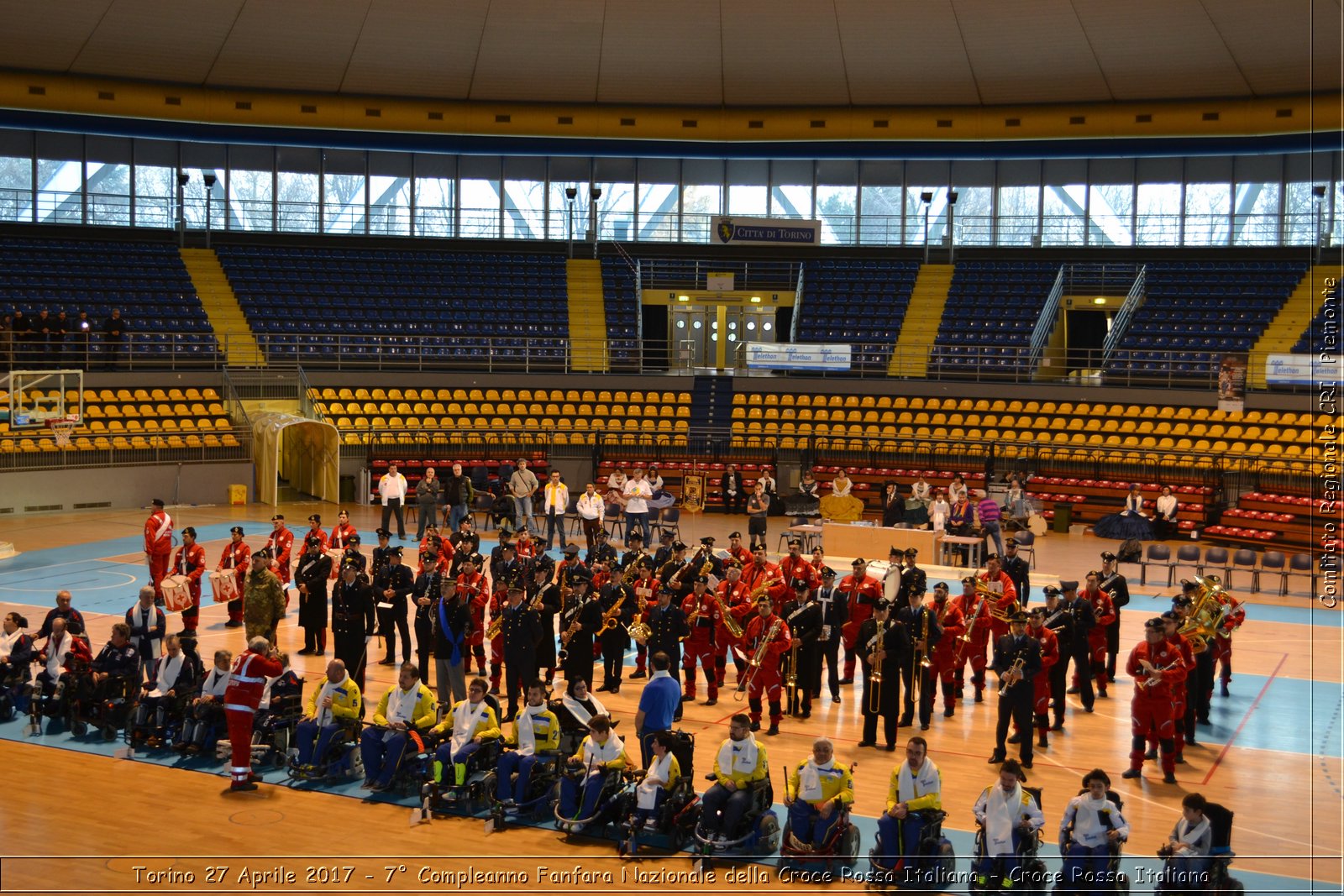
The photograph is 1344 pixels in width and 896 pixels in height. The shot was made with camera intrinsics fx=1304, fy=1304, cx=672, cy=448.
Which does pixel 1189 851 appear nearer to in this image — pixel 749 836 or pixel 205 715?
pixel 749 836

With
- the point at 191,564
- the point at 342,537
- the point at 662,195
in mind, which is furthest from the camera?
the point at 662,195

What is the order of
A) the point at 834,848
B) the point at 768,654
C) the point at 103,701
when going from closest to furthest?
the point at 834,848 → the point at 103,701 → the point at 768,654

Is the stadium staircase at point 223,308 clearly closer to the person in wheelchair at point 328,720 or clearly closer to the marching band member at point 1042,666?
the person in wheelchair at point 328,720

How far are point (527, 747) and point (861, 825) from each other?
3.41 meters

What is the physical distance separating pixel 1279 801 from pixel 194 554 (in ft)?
49.4

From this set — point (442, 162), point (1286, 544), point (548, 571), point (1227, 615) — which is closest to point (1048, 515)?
point (1286, 544)

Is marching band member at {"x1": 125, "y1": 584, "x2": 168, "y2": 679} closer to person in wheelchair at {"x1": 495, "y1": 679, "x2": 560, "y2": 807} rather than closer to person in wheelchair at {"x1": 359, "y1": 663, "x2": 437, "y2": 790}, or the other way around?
person in wheelchair at {"x1": 359, "y1": 663, "x2": 437, "y2": 790}

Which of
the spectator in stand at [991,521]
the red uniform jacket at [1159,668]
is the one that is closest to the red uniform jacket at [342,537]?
the red uniform jacket at [1159,668]

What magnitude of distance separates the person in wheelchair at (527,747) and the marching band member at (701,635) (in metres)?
4.21

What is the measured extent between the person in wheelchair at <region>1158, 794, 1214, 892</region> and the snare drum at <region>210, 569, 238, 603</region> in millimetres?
14257

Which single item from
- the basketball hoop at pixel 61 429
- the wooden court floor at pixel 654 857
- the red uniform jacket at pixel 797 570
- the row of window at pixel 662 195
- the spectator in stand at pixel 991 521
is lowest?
the wooden court floor at pixel 654 857

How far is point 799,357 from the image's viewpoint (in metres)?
38.6

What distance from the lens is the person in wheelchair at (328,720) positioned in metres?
14.0

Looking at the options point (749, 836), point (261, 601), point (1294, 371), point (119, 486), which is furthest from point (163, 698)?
A: point (1294, 371)
